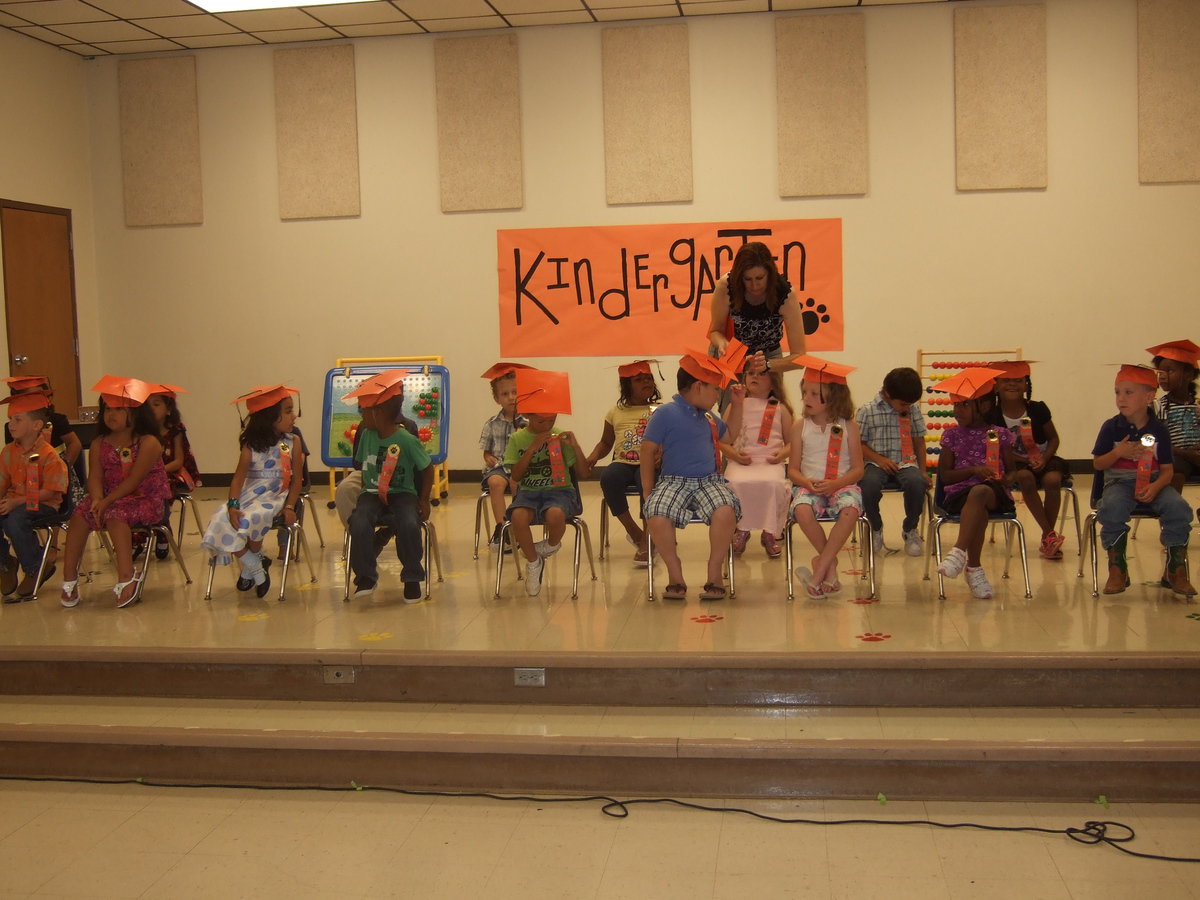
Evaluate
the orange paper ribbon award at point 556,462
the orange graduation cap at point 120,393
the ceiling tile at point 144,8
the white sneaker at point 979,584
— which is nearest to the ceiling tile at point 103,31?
the ceiling tile at point 144,8

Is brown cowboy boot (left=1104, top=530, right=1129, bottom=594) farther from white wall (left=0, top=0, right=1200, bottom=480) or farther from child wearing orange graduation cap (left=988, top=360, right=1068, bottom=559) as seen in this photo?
white wall (left=0, top=0, right=1200, bottom=480)

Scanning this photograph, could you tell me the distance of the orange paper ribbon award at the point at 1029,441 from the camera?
18.8ft

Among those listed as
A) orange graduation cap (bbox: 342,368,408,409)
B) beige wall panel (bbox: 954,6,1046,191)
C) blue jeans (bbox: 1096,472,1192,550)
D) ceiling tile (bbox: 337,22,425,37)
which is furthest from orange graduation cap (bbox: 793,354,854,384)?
ceiling tile (bbox: 337,22,425,37)

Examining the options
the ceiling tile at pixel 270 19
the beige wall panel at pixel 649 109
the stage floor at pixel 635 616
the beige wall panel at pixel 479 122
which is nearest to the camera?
the stage floor at pixel 635 616

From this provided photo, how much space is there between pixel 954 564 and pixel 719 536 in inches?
38.8

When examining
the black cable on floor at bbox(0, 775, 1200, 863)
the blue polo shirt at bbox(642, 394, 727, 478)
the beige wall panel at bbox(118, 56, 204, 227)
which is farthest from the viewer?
the beige wall panel at bbox(118, 56, 204, 227)

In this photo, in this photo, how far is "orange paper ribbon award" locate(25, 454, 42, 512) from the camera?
5.53 m

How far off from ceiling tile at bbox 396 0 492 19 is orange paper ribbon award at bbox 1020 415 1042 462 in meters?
4.82

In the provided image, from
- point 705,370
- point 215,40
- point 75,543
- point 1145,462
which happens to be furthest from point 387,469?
point 215,40

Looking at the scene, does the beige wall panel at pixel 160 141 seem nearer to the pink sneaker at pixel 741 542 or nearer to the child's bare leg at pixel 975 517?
the pink sneaker at pixel 741 542

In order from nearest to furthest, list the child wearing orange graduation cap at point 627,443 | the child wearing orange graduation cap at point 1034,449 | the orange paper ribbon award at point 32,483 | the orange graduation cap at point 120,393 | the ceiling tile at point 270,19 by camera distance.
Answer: the orange graduation cap at point 120,393 → the orange paper ribbon award at point 32,483 → the child wearing orange graduation cap at point 1034,449 → the child wearing orange graduation cap at point 627,443 → the ceiling tile at point 270,19

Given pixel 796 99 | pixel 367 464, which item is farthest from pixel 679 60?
pixel 367 464

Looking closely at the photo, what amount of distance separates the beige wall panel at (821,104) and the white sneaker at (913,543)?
3408 millimetres

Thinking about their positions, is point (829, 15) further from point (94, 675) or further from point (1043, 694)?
point (94, 675)
